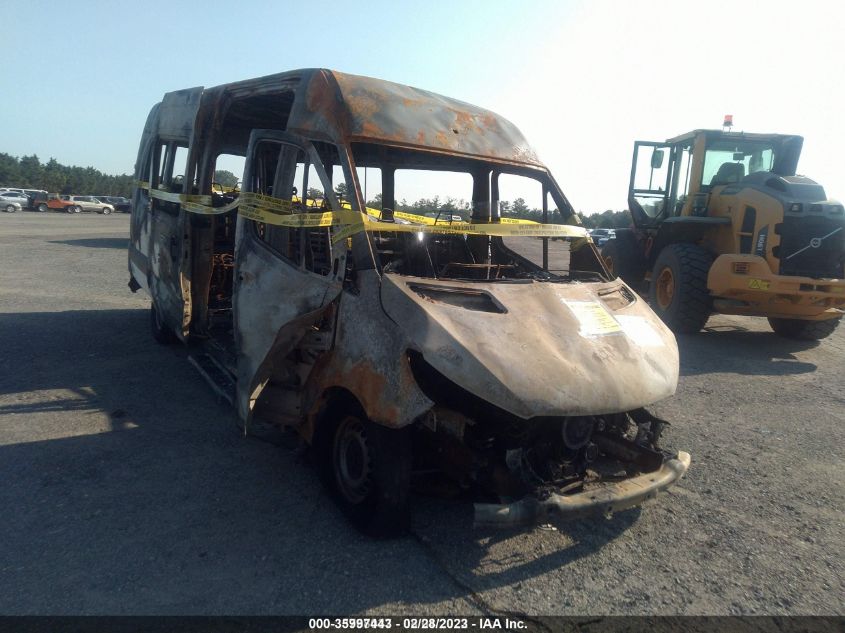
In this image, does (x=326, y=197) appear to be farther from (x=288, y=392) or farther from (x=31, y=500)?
(x=31, y=500)

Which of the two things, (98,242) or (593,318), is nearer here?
(593,318)

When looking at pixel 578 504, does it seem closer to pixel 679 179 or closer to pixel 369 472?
pixel 369 472

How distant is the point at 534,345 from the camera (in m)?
3.17

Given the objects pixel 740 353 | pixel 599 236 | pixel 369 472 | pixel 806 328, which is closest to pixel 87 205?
pixel 599 236

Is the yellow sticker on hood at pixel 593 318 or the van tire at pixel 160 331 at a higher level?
the yellow sticker on hood at pixel 593 318

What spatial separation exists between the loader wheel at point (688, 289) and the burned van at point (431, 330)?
14.9 feet

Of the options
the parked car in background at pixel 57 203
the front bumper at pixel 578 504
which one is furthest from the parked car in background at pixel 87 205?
the front bumper at pixel 578 504

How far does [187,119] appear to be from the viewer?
6.12 metres

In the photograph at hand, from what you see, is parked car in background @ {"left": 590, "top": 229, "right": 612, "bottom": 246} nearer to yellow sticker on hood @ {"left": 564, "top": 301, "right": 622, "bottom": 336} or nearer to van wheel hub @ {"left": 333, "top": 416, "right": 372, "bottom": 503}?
yellow sticker on hood @ {"left": 564, "top": 301, "right": 622, "bottom": 336}

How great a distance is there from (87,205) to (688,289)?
50.1m

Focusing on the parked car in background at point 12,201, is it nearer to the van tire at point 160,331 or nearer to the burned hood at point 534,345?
the van tire at point 160,331

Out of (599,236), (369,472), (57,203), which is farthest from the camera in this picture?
(57,203)

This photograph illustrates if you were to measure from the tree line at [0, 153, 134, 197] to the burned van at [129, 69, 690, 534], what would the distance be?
64.8 m

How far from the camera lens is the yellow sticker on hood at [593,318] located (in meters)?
3.50
